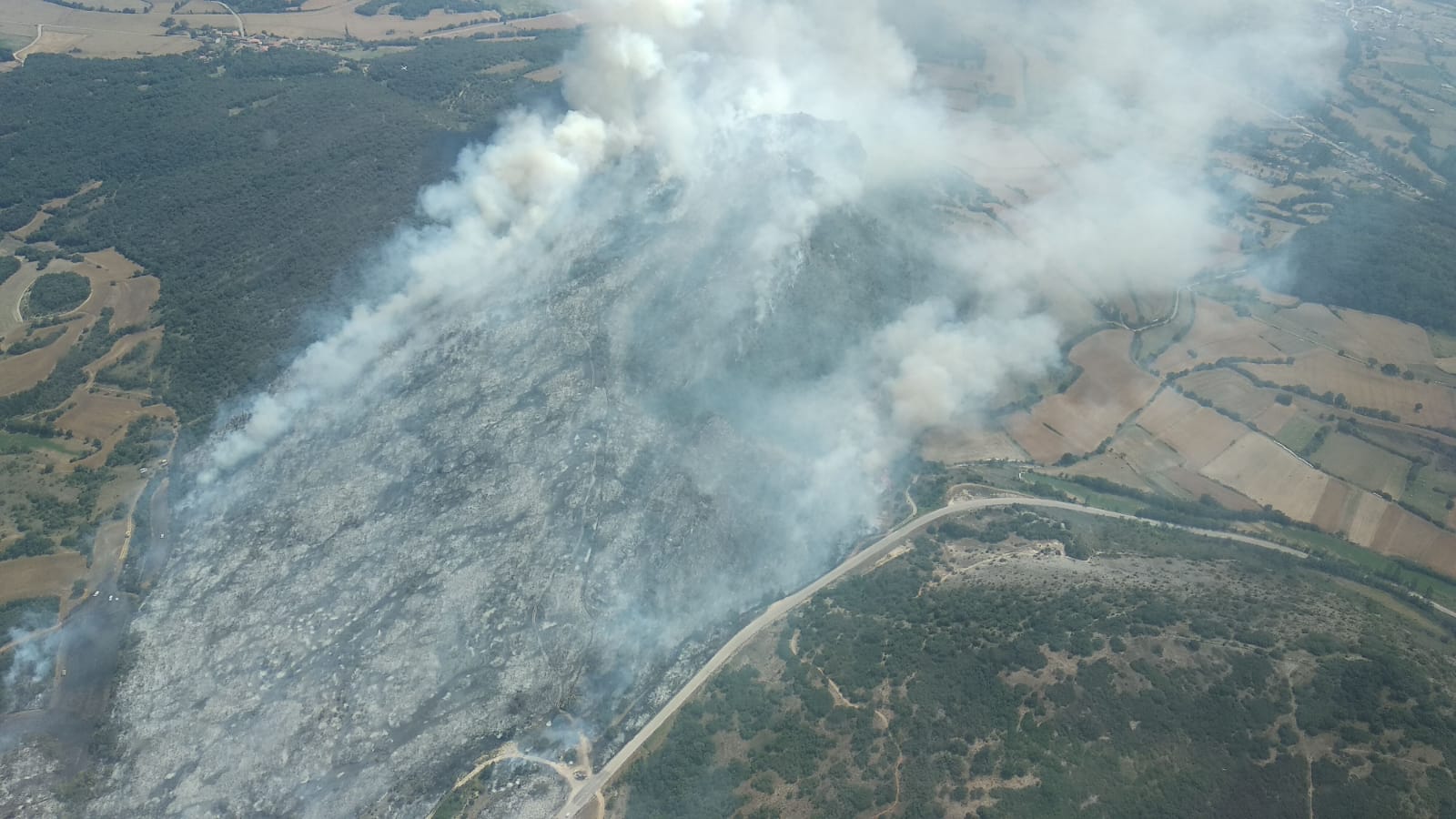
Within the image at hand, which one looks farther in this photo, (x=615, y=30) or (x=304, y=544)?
(x=615, y=30)

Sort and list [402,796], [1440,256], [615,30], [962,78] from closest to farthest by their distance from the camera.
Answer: [402,796], [615,30], [1440,256], [962,78]

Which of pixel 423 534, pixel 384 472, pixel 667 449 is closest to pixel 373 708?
pixel 423 534

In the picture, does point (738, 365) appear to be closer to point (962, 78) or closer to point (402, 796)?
point (402, 796)

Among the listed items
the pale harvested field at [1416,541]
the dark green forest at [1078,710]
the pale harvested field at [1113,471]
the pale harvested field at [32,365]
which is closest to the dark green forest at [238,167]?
the pale harvested field at [32,365]

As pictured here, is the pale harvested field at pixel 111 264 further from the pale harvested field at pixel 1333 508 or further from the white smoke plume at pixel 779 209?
the pale harvested field at pixel 1333 508

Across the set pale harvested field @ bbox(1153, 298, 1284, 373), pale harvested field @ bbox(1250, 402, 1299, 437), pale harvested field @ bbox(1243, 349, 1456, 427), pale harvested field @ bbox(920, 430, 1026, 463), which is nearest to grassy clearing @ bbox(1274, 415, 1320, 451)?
pale harvested field @ bbox(1250, 402, 1299, 437)

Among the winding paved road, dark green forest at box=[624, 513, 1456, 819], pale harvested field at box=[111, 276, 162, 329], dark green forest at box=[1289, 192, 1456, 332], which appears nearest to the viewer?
dark green forest at box=[624, 513, 1456, 819]

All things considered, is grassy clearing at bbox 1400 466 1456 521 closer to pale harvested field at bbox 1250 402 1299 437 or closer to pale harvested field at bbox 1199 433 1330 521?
pale harvested field at bbox 1199 433 1330 521
